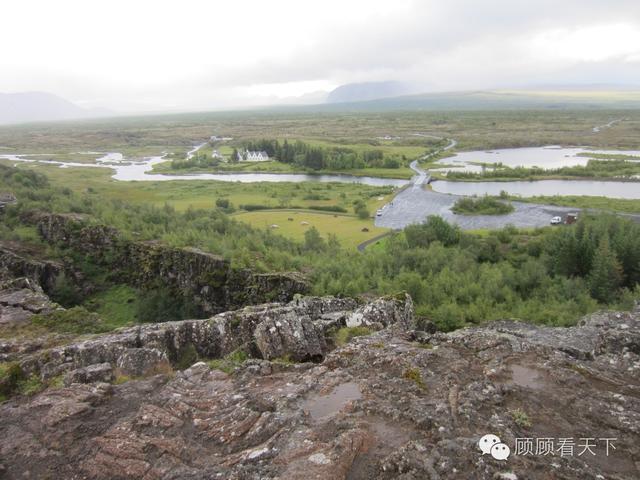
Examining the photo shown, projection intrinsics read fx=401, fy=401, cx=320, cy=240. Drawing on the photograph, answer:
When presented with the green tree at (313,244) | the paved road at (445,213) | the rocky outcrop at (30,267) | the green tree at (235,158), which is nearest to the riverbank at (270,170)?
the green tree at (235,158)

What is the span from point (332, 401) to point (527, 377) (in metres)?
6.80

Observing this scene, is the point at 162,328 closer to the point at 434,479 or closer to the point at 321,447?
the point at 321,447

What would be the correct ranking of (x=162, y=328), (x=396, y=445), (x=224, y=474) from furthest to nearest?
1. (x=162, y=328)
2. (x=396, y=445)
3. (x=224, y=474)

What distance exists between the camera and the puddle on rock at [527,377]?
43.6 feet

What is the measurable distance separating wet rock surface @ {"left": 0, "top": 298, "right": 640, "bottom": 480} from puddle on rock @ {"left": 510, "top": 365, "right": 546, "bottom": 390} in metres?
0.07

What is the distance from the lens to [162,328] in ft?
65.6

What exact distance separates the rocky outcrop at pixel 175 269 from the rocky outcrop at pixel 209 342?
40.0 ft

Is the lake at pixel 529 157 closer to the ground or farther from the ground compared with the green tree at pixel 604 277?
farther from the ground

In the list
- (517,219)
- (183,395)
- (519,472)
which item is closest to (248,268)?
(183,395)

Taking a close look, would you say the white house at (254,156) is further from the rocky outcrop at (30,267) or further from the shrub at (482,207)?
the rocky outcrop at (30,267)

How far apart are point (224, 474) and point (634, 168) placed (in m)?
145

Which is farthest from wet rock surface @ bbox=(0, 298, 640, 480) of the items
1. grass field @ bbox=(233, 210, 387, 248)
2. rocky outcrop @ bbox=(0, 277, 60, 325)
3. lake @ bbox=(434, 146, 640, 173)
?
lake @ bbox=(434, 146, 640, 173)

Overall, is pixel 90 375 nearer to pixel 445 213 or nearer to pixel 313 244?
pixel 313 244

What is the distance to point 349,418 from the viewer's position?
11719 mm
